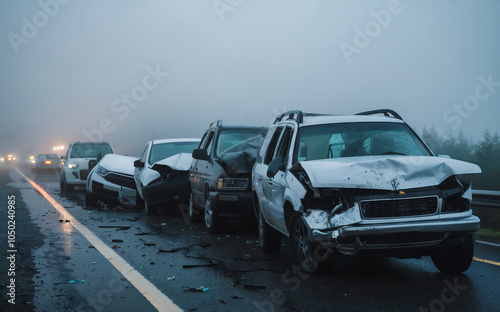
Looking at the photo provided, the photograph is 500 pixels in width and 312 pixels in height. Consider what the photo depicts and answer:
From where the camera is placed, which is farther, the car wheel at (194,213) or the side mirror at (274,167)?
the car wheel at (194,213)

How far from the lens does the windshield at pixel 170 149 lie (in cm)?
1478

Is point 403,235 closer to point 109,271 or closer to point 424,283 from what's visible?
point 424,283

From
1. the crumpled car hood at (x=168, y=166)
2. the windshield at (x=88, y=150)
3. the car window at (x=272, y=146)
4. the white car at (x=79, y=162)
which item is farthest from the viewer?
the windshield at (x=88, y=150)

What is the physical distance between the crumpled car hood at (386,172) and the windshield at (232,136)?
17.5ft

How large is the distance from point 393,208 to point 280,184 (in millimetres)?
1684

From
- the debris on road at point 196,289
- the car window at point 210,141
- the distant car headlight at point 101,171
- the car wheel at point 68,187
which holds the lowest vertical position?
the car wheel at point 68,187

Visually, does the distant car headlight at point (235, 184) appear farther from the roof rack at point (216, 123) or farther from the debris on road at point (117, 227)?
the debris on road at point (117, 227)

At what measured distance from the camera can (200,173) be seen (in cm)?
1144

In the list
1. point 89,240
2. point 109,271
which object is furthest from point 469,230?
point 89,240

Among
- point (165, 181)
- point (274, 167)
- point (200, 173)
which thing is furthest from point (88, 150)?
point (274, 167)

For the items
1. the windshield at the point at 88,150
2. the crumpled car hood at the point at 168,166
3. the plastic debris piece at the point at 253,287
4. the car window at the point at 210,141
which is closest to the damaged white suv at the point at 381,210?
the plastic debris piece at the point at 253,287

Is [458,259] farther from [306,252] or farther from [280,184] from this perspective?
[280,184]

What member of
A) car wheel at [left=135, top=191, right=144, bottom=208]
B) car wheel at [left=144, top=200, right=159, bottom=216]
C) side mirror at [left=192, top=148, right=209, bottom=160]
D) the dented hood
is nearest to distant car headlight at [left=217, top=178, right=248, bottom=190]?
side mirror at [left=192, top=148, right=209, bottom=160]

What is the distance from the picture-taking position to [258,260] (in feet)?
25.0
